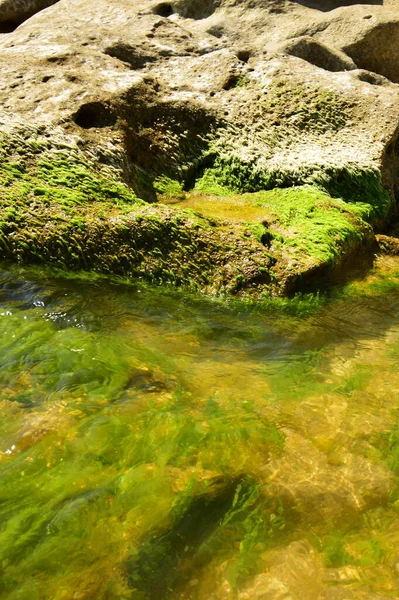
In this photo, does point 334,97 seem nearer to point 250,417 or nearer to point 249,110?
point 249,110

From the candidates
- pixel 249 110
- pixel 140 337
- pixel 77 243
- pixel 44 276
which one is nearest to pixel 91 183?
pixel 77 243

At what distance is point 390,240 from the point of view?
28.0 feet

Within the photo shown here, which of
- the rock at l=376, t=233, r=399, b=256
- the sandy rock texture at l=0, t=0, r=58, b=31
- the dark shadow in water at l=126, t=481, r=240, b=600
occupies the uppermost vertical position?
the sandy rock texture at l=0, t=0, r=58, b=31

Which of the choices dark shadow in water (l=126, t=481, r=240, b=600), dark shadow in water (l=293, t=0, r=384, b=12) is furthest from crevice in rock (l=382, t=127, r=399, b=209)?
dark shadow in water (l=293, t=0, r=384, b=12)

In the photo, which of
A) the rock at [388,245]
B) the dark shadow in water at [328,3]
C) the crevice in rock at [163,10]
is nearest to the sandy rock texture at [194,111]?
the rock at [388,245]

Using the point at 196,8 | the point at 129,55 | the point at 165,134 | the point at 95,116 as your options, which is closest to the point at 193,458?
the point at 95,116

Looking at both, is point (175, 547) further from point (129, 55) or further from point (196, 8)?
point (196, 8)

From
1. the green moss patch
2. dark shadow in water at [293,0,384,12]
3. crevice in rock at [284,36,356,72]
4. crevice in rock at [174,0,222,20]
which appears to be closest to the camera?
the green moss patch

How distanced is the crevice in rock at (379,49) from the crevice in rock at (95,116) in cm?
876

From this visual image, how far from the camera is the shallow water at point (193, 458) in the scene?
8.89 ft

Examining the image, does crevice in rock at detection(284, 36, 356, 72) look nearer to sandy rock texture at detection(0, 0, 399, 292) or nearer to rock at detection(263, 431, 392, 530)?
sandy rock texture at detection(0, 0, 399, 292)

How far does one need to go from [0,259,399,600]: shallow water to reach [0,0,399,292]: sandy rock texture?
3.22m

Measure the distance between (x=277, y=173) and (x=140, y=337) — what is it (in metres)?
5.08

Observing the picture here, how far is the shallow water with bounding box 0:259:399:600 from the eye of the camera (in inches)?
107
